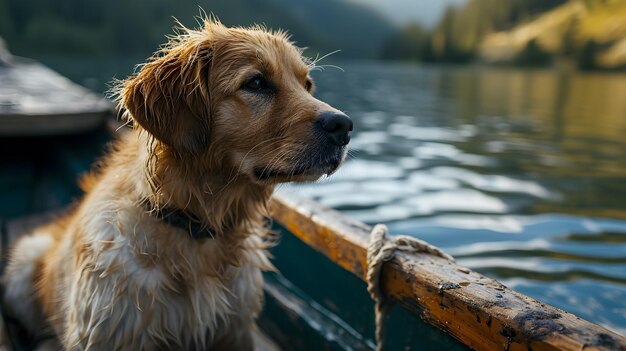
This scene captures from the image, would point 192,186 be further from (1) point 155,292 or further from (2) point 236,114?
(1) point 155,292

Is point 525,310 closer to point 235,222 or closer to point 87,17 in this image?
point 235,222

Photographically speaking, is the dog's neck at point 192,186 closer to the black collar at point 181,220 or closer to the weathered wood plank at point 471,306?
the black collar at point 181,220

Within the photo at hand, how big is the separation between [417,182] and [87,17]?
8821cm

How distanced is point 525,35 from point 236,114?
126279 mm

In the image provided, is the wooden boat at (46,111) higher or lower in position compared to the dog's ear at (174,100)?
lower

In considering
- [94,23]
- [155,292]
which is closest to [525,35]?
[94,23]

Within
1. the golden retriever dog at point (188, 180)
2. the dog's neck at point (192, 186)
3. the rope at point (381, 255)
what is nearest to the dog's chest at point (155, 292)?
the golden retriever dog at point (188, 180)

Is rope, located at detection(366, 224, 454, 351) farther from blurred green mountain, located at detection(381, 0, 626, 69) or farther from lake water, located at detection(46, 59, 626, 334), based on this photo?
blurred green mountain, located at detection(381, 0, 626, 69)

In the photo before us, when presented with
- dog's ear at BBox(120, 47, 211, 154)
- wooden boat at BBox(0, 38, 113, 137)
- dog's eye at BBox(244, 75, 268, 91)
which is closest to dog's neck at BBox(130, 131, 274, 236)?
dog's ear at BBox(120, 47, 211, 154)

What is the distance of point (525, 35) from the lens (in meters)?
115

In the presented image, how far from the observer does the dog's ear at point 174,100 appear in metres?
2.45

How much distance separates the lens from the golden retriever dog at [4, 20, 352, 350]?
251cm

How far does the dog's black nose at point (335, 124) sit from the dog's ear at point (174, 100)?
600mm

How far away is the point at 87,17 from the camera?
274ft
